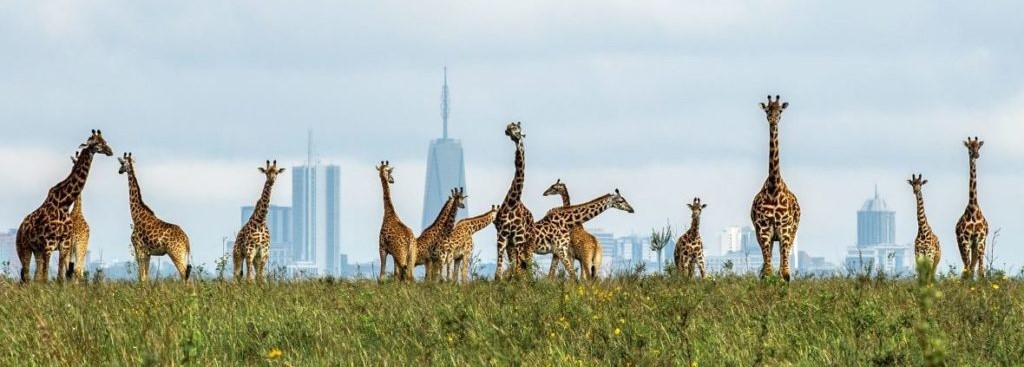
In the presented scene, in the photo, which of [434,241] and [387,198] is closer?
[434,241]

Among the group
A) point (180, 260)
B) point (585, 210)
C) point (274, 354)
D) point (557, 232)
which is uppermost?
point (585, 210)

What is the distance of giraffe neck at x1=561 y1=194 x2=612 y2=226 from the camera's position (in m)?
22.1

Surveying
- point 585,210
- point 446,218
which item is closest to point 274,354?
point 585,210

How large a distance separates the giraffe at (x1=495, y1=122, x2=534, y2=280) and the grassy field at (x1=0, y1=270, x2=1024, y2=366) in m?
4.75

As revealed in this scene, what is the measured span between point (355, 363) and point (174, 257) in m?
12.0

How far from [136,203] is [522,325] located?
40.9 ft

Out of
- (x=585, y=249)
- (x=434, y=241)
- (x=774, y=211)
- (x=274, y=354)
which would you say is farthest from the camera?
(x=585, y=249)

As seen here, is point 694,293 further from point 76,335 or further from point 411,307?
point 76,335

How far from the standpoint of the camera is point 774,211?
1952 cm

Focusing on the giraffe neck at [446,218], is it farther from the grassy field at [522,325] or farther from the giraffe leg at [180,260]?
the grassy field at [522,325]

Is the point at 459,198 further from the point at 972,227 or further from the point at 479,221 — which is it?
the point at 972,227

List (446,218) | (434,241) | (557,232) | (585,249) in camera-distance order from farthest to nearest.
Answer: (585,249)
(446,218)
(434,241)
(557,232)

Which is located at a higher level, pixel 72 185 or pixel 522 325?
pixel 72 185

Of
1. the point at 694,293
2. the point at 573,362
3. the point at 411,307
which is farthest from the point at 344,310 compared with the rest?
the point at 573,362
